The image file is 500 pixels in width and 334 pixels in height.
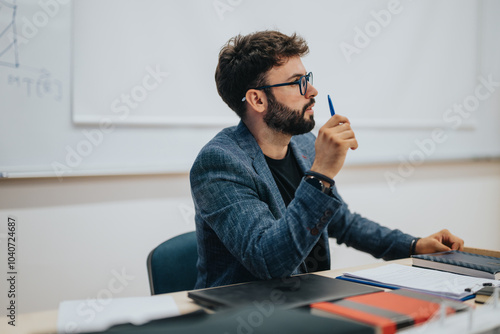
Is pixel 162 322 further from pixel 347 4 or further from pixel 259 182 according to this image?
pixel 347 4

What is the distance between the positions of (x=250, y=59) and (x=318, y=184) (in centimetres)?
57

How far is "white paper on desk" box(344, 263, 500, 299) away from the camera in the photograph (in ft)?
3.29

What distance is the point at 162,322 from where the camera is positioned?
26.7 inches

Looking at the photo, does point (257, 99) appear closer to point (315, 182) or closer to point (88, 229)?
point (315, 182)

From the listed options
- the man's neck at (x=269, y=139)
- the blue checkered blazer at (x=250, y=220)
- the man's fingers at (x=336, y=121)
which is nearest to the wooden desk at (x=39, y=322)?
the blue checkered blazer at (x=250, y=220)

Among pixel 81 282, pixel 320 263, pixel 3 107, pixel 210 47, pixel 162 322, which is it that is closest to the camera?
pixel 162 322

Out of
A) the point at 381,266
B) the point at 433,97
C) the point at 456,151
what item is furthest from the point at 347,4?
the point at 381,266

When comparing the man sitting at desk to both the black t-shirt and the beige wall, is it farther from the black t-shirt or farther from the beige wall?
the beige wall

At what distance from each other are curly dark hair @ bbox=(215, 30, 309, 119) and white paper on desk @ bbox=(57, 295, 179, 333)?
82 centimetres

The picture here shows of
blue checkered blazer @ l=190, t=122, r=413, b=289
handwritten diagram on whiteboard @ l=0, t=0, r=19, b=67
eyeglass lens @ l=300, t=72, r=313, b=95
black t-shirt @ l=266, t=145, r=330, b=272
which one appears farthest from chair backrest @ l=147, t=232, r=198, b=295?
handwritten diagram on whiteboard @ l=0, t=0, r=19, b=67

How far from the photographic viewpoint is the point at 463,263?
119 cm

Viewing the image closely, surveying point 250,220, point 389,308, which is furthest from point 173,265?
point 389,308

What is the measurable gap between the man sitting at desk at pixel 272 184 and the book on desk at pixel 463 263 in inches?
5.4

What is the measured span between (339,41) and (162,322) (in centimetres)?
200
